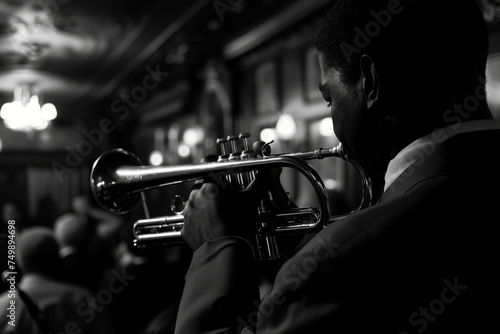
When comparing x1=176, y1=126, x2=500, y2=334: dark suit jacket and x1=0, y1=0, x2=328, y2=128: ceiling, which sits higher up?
x1=0, y1=0, x2=328, y2=128: ceiling

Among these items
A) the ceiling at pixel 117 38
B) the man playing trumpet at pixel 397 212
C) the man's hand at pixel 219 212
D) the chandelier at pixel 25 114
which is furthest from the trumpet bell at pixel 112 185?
the chandelier at pixel 25 114

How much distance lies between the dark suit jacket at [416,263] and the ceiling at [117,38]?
13.7ft

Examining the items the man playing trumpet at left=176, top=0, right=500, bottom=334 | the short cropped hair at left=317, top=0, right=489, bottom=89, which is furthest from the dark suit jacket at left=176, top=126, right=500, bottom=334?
the short cropped hair at left=317, top=0, right=489, bottom=89

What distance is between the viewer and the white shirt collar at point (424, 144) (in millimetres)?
899

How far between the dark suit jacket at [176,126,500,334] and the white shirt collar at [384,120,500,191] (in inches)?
0.9

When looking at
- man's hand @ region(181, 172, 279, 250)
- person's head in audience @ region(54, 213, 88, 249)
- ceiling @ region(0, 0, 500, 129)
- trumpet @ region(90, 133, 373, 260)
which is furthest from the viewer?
ceiling @ region(0, 0, 500, 129)

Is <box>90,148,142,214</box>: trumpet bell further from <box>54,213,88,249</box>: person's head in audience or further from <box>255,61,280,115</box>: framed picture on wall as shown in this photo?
<box>255,61,280,115</box>: framed picture on wall

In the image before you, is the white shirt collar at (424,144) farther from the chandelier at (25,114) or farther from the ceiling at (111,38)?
the chandelier at (25,114)

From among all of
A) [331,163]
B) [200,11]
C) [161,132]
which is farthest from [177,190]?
[331,163]

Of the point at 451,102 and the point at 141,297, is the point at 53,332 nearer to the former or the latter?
the point at 141,297

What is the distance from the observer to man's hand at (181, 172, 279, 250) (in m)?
1.20

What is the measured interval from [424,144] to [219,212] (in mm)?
507

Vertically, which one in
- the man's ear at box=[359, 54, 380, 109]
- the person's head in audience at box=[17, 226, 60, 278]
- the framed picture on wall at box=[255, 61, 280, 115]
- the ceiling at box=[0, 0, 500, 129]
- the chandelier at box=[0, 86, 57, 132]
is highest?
the ceiling at box=[0, 0, 500, 129]

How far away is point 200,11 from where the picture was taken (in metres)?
5.90
